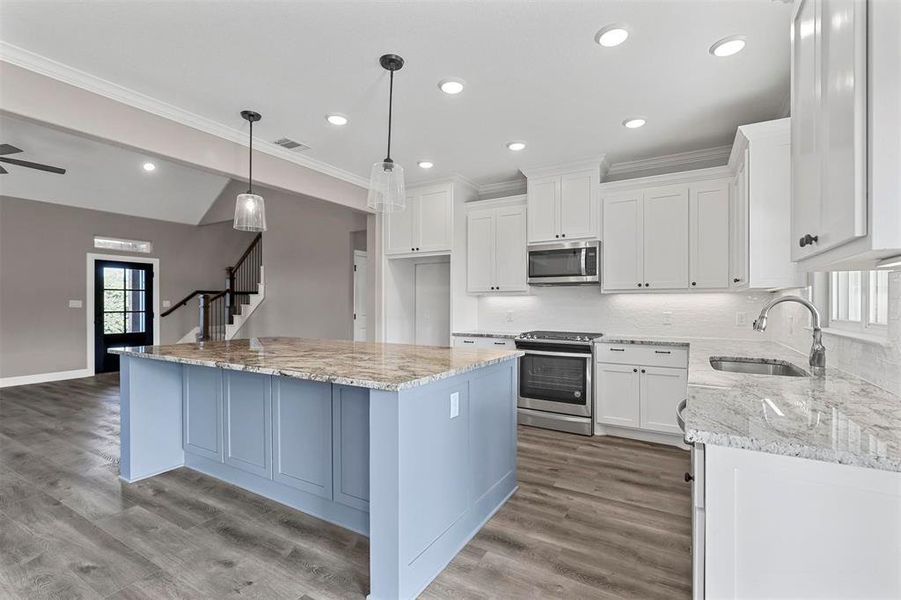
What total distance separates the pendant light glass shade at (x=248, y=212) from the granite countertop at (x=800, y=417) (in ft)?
9.86

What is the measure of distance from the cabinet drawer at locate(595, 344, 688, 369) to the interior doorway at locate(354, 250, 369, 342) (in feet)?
15.2

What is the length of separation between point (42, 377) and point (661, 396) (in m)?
8.52

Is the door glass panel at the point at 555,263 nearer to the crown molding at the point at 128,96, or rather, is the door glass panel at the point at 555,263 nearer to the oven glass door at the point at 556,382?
the oven glass door at the point at 556,382

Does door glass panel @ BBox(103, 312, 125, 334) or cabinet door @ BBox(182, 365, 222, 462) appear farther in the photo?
door glass panel @ BBox(103, 312, 125, 334)

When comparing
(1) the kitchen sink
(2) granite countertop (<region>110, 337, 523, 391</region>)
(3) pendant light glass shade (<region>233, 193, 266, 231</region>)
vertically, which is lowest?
(1) the kitchen sink

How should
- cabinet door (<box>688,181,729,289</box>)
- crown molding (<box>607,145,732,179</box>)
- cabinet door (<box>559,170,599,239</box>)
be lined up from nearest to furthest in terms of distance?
1. cabinet door (<box>688,181,729,289</box>)
2. crown molding (<box>607,145,732,179</box>)
3. cabinet door (<box>559,170,599,239</box>)

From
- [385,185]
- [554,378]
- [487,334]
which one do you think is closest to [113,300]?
[487,334]

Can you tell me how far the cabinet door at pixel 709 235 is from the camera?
12.0 feet

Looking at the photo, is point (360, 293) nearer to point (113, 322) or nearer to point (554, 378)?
point (113, 322)

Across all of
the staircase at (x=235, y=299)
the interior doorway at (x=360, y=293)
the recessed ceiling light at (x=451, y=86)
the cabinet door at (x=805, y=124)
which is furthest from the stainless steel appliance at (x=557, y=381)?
Result: the staircase at (x=235, y=299)

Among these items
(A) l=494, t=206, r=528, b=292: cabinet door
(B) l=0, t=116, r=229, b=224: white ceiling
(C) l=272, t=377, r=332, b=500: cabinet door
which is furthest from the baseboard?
(A) l=494, t=206, r=528, b=292: cabinet door

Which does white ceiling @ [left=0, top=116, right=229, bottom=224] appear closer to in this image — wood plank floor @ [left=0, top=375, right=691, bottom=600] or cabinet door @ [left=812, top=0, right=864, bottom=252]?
wood plank floor @ [left=0, top=375, right=691, bottom=600]

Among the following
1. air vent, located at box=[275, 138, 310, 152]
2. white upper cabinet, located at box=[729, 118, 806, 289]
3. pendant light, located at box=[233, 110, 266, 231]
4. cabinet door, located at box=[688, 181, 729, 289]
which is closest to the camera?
white upper cabinet, located at box=[729, 118, 806, 289]

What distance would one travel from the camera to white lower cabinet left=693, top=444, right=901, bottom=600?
0.95 meters
